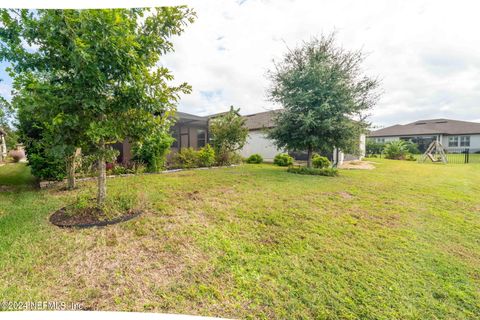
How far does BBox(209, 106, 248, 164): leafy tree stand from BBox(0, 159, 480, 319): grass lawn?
6.22 metres

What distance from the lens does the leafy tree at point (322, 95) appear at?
23.1 feet

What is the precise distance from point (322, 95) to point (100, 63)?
650 centimetres

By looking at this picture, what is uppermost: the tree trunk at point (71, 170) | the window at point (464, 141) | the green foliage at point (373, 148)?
the window at point (464, 141)

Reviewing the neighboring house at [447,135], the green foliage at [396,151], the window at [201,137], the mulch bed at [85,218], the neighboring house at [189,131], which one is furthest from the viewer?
the neighboring house at [447,135]

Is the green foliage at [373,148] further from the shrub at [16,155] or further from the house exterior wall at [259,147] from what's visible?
the shrub at [16,155]

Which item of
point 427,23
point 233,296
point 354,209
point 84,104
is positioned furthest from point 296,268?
point 427,23

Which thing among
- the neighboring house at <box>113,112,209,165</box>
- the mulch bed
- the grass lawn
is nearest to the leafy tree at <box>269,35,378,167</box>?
the grass lawn

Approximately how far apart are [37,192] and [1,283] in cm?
388

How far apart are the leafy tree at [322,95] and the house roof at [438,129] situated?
1920cm

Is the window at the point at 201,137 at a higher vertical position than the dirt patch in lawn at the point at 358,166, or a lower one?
higher

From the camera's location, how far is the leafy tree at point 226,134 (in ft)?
33.2

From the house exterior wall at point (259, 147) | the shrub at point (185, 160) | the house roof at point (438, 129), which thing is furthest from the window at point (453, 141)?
the shrub at point (185, 160)

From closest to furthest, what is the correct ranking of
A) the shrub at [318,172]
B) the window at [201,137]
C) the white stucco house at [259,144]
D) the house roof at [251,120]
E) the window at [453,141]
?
the shrub at [318,172] → the house roof at [251,120] → the window at [201,137] → the white stucco house at [259,144] → the window at [453,141]

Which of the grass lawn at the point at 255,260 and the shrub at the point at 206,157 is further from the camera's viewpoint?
the shrub at the point at 206,157
